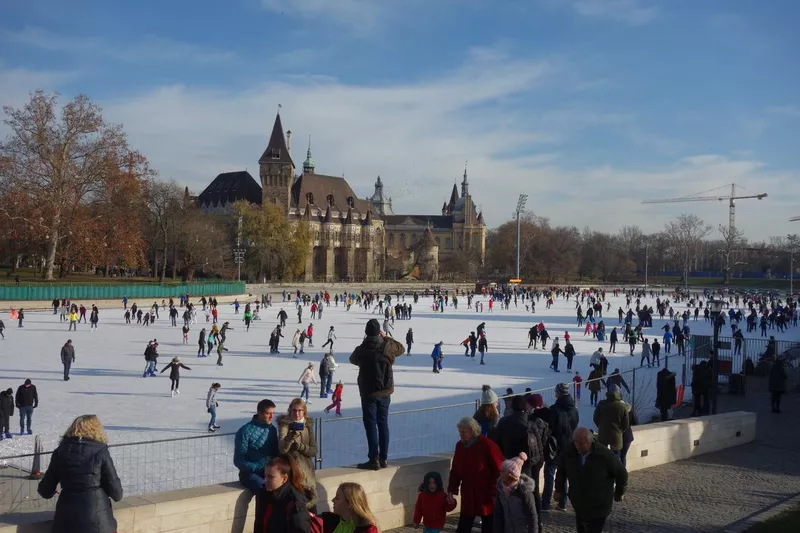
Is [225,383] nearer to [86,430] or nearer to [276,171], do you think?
[86,430]

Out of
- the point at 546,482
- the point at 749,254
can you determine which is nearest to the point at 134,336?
the point at 546,482

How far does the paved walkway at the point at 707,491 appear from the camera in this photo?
658cm

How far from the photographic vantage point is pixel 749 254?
496ft

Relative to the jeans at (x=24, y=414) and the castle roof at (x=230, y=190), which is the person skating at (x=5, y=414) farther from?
the castle roof at (x=230, y=190)

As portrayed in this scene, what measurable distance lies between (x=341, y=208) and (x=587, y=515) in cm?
10605

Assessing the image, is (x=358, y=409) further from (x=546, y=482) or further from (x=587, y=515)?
(x=587, y=515)

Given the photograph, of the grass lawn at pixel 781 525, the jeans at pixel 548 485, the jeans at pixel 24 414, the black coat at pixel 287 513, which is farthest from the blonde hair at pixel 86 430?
the jeans at pixel 24 414

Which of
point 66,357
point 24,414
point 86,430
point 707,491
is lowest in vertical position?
point 24,414

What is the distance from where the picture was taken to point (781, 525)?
656cm

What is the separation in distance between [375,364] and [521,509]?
6.32 feet

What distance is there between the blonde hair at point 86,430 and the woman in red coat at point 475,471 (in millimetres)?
2364

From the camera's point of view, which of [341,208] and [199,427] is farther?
[341,208]

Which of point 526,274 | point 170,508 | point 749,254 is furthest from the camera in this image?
point 749,254

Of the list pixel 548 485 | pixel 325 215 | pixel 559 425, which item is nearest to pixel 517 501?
pixel 559 425
